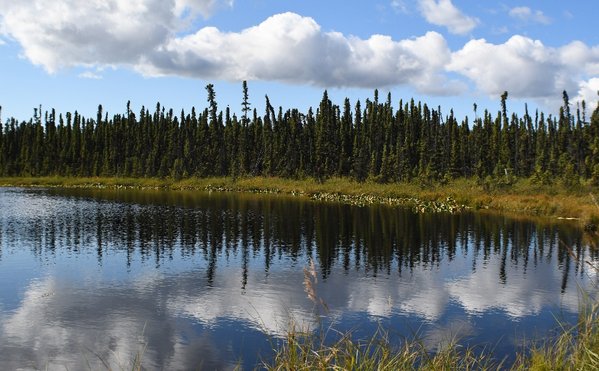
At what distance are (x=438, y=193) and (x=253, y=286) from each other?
43121 mm

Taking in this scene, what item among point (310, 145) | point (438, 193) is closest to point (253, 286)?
point (438, 193)

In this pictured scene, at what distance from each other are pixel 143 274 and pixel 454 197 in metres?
40.9

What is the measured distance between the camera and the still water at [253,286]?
12992 mm

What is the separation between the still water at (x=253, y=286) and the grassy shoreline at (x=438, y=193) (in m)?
7.76

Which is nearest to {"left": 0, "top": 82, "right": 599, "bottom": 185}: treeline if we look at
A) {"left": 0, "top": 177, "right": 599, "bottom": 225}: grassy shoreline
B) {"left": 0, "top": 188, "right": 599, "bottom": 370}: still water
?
{"left": 0, "top": 177, "right": 599, "bottom": 225}: grassy shoreline

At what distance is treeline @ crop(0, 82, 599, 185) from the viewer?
8450cm

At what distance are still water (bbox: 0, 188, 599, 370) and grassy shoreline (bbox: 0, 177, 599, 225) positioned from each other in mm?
7755

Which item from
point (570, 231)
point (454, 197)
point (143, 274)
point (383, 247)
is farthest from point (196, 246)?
point (454, 197)

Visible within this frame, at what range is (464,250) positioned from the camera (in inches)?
1121

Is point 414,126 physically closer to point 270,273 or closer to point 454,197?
point 454,197

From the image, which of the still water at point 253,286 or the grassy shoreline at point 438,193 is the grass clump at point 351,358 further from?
the grassy shoreline at point 438,193

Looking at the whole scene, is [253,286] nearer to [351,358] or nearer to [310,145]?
[351,358]

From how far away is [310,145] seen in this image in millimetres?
97312

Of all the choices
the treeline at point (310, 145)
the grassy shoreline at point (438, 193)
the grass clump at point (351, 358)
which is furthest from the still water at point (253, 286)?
the treeline at point (310, 145)
